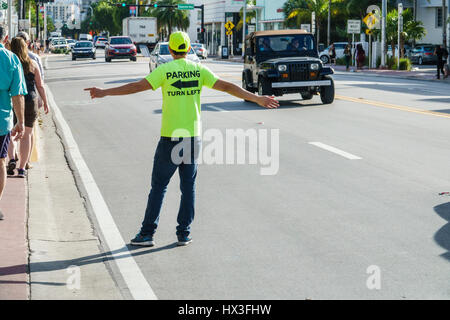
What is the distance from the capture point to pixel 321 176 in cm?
1067

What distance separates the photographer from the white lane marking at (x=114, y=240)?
5934mm

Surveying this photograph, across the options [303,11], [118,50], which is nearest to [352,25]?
[118,50]

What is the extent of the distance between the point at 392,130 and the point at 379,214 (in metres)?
7.72

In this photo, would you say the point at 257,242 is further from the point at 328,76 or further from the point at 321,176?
the point at 328,76

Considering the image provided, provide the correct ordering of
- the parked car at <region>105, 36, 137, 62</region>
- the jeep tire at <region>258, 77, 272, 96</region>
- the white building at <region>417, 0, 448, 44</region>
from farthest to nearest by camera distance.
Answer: the white building at <region>417, 0, 448, 44</region>, the parked car at <region>105, 36, 137, 62</region>, the jeep tire at <region>258, 77, 272, 96</region>

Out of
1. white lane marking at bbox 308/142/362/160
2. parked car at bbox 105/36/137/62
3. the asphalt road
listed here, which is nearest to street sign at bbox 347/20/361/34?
parked car at bbox 105/36/137/62

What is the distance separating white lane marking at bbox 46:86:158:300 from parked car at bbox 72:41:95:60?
5226 centimetres

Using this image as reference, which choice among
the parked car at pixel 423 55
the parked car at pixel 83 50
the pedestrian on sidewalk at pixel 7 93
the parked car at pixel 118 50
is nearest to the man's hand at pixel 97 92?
the pedestrian on sidewalk at pixel 7 93

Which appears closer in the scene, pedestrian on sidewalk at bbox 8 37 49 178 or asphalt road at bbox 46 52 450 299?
asphalt road at bbox 46 52 450 299

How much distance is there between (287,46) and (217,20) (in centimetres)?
Answer: 9054

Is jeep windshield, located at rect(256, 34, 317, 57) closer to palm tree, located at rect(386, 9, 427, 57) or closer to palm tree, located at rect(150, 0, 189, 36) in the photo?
palm tree, located at rect(386, 9, 427, 57)

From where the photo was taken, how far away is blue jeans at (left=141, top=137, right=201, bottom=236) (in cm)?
713

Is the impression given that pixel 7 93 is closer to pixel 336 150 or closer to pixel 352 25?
pixel 336 150

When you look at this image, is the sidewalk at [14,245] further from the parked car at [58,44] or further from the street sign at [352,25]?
the parked car at [58,44]
